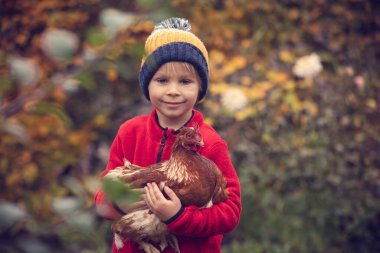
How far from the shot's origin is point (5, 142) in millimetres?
4145

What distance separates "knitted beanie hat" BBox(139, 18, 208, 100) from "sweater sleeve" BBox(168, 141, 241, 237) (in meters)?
0.26

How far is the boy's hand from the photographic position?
1728 mm

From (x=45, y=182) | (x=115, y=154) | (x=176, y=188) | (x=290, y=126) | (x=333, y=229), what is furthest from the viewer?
(x=45, y=182)

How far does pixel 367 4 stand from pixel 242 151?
1807mm

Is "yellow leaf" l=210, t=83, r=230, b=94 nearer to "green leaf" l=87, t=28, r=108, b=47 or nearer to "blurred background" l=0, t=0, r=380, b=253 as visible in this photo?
"blurred background" l=0, t=0, r=380, b=253

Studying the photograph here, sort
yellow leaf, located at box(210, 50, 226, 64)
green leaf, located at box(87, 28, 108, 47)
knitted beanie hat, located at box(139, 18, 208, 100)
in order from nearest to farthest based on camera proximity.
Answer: green leaf, located at box(87, 28, 108, 47) → knitted beanie hat, located at box(139, 18, 208, 100) → yellow leaf, located at box(210, 50, 226, 64)

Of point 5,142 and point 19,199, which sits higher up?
point 5,142

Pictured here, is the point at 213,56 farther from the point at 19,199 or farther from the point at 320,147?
the point at 19,199

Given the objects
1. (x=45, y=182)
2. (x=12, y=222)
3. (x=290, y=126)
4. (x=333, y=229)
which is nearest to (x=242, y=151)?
(x=290, y=126)

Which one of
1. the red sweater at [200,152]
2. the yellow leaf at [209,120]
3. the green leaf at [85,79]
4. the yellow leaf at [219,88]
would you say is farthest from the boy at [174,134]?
the yellow leaf at [219,88]

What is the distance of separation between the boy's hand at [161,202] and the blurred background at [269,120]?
1828 millimetres

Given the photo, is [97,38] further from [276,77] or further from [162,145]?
[276,77]

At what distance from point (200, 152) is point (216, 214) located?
0.23 m

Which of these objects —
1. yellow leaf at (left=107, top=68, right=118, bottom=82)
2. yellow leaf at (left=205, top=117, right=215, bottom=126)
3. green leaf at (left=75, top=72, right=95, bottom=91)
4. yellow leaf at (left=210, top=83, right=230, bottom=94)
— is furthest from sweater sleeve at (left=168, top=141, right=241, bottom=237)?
yellow leaf at (left=107, top=68, right=118, bottom=82)
